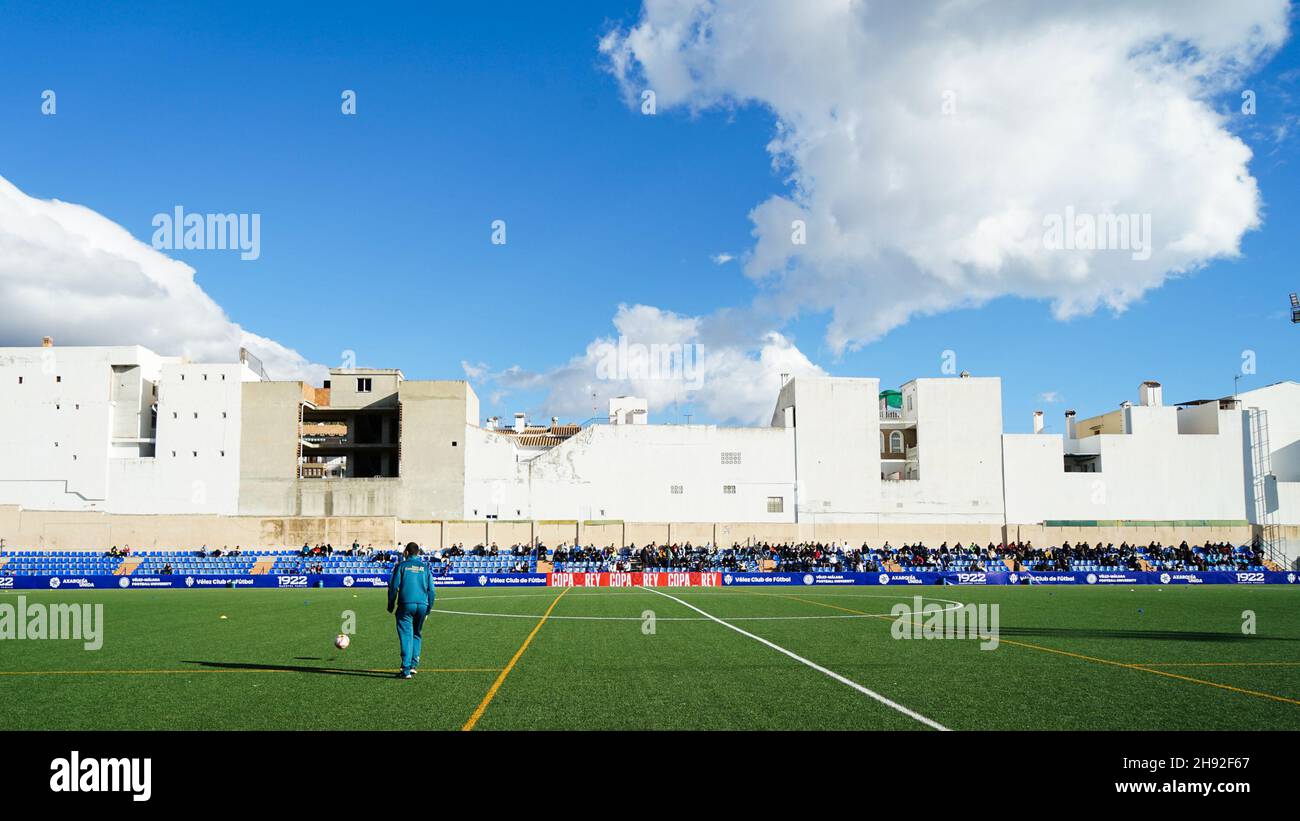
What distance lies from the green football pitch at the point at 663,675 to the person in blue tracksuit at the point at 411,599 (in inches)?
19.1

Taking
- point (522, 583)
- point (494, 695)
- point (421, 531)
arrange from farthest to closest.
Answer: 1. point (421, 531)
2. point (522, 583)
3. point (494, 695)

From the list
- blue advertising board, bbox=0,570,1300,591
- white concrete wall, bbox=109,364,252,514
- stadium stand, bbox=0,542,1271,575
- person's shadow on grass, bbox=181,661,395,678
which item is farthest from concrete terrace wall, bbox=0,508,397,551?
person's shadow on grass, bbox=181,661,395,678

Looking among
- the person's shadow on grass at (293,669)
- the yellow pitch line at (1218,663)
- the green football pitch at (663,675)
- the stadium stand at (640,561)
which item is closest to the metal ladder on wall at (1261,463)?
the stadium stand at (640,561)

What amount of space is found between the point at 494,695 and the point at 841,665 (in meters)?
5.45

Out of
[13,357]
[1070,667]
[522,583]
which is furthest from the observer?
[13,357]

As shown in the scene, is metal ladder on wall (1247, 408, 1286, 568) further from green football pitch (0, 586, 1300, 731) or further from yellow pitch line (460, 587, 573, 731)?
yellow pitch line (460, 587, 573, 731)

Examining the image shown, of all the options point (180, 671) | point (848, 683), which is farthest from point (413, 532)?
point (848, 683)

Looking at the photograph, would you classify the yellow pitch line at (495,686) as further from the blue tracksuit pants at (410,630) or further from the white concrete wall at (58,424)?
the white concrete wall at (58,424)

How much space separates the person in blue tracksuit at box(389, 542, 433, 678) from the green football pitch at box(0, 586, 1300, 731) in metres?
0.49

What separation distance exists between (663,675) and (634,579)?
32.8 metres
